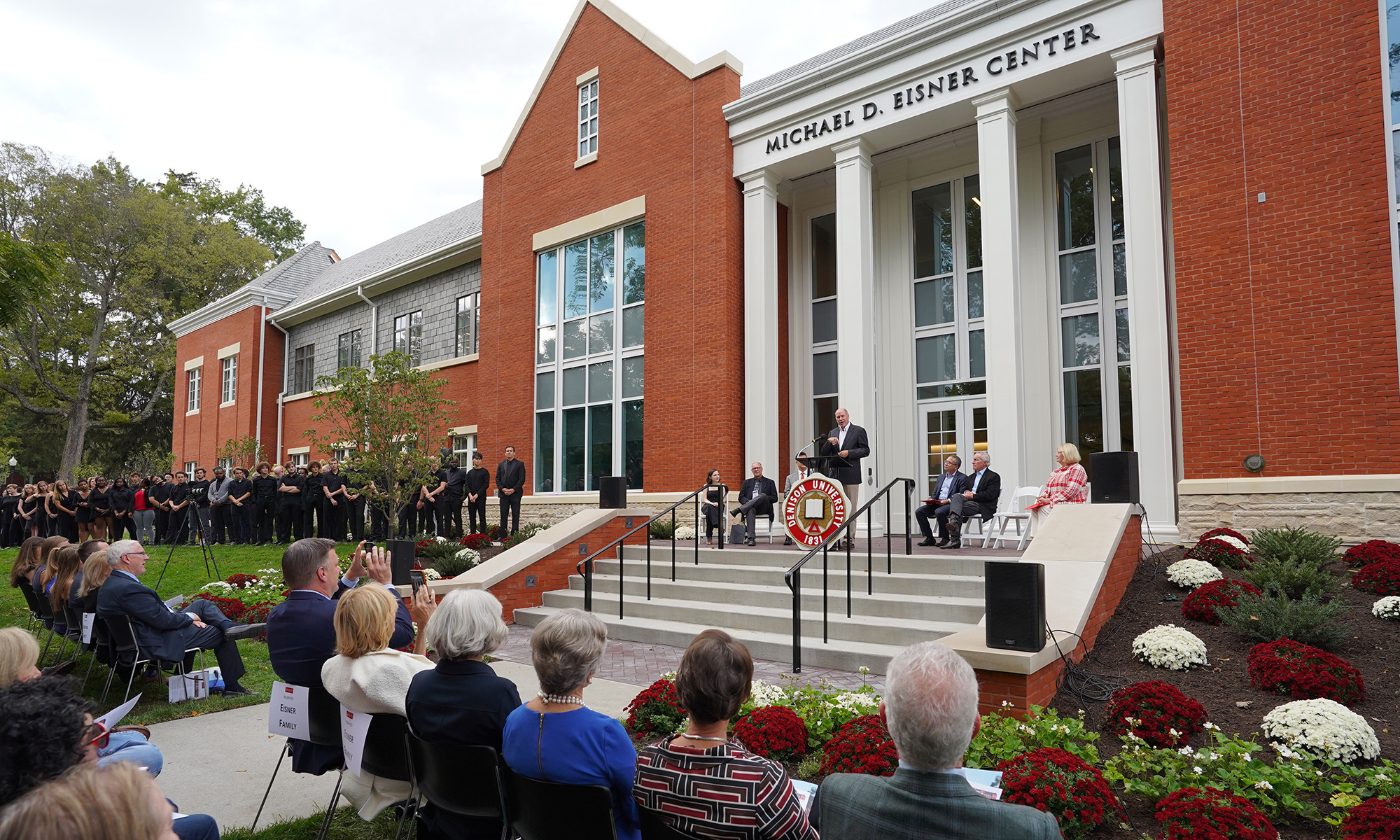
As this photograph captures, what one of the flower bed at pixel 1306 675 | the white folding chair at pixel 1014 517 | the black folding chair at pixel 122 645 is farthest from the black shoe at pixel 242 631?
the white folding chair at pixel 1014 517

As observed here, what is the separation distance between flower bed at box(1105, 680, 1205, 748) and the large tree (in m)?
40.8

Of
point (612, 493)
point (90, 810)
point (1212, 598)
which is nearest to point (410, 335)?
point (612, 493)

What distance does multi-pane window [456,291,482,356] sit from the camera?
21.8 m

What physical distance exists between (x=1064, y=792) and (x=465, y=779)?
268cm

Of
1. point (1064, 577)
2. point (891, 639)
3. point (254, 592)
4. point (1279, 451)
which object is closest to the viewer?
point (1064, 577)

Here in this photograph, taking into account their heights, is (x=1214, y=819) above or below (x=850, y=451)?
below

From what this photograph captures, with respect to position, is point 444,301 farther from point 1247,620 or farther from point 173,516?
point 1247,620

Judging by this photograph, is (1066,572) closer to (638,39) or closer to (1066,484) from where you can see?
(1066,484)

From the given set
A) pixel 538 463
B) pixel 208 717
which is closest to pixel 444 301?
pixel 538 463

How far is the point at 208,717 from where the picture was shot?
6.57m

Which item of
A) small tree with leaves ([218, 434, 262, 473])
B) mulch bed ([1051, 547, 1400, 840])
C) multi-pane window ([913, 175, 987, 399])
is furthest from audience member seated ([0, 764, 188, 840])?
small tree with leaves ([218, 434, 262, 473])

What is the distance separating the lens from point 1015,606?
571cm

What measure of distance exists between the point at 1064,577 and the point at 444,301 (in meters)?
19.0

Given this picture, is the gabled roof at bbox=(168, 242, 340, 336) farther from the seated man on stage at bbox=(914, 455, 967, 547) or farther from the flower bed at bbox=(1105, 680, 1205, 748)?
the flower bed at bbox=(1105, 680, 1205, 748)
